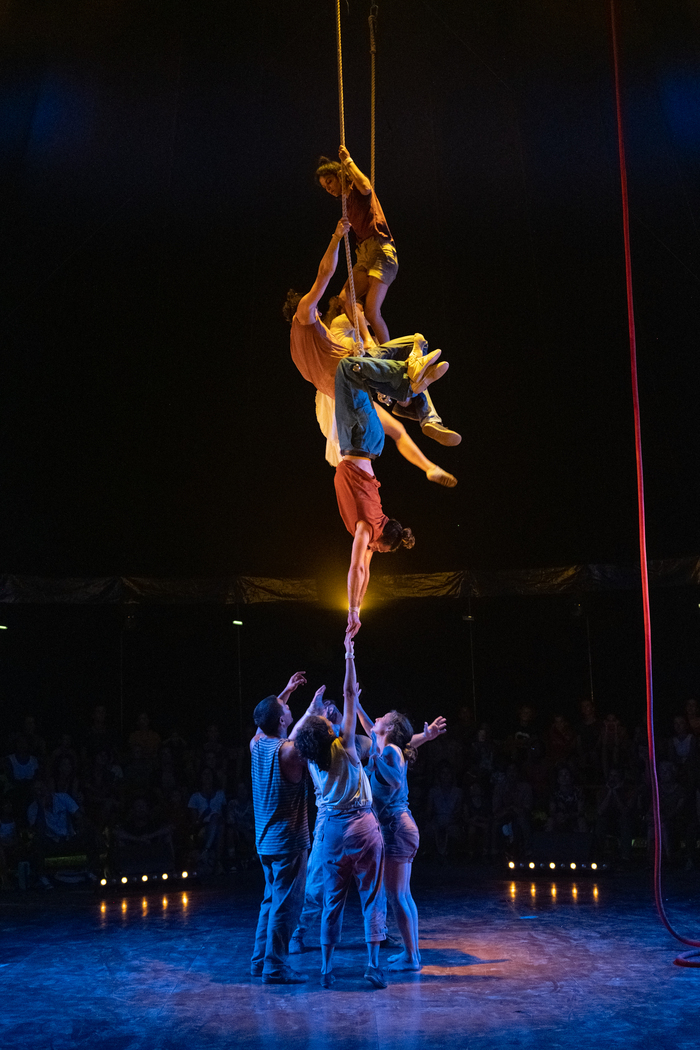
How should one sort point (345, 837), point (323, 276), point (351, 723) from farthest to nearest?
point (351, 723) < point (345, 837) < point (323, 276)

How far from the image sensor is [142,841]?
905 centimetres

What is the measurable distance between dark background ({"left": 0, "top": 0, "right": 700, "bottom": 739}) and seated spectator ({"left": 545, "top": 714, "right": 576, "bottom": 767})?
1779 mm

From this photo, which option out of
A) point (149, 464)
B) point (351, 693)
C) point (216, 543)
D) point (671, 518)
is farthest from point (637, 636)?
point (351, 693)

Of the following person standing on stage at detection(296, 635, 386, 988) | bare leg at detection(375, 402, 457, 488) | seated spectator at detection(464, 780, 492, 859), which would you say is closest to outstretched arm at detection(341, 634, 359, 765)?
person standing on stage at detection(296, 635, 386, 988)

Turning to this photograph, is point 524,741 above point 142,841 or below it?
above

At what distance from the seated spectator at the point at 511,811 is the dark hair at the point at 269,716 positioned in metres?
4.71

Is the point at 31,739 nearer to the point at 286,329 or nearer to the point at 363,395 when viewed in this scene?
the point at 286,329

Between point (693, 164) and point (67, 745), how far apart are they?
7754 millimetres

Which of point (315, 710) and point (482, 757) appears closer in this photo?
point (315, 710)

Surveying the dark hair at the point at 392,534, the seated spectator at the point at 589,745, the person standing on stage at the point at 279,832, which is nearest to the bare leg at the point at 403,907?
the person standing on stage at the point at 279,832

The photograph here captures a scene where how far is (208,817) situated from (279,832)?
4.25 metres

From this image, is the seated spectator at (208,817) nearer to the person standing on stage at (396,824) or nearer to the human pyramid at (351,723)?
the human pyramid at (351,723)

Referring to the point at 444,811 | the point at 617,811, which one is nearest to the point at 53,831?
the point at 444,811

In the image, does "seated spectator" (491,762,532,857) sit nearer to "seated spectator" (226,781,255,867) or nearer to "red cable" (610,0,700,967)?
"seated spectator" (226,781,255,867)
